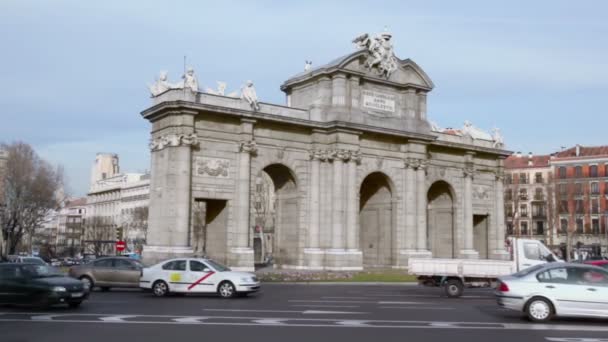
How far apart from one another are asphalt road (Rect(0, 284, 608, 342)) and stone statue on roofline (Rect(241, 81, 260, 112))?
1669 centimetres

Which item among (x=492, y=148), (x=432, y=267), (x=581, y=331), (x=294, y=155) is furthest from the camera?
(x=492, y=148)

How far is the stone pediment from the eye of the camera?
126 ft

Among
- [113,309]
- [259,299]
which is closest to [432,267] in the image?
[259,299]

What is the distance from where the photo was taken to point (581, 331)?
540 inches

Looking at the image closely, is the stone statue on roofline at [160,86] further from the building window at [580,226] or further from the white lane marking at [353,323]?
the building window at [580,226]

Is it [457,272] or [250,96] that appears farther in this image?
[250,96]

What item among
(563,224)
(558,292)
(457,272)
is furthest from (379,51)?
(563,224)

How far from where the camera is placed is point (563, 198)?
80.0m

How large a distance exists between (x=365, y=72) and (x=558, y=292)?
85.8 ft

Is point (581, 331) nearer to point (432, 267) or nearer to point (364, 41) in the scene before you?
point (432, 267)

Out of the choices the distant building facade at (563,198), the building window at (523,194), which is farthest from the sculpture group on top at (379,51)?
the building window at (523,194)

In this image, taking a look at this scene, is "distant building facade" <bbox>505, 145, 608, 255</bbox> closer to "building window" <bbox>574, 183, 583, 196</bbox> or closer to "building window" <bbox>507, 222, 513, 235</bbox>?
"building window" <bbox>574, 183, 583, 196</bbox>

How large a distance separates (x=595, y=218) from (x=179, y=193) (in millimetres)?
65325

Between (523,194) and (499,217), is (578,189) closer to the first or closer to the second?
(523,194)
